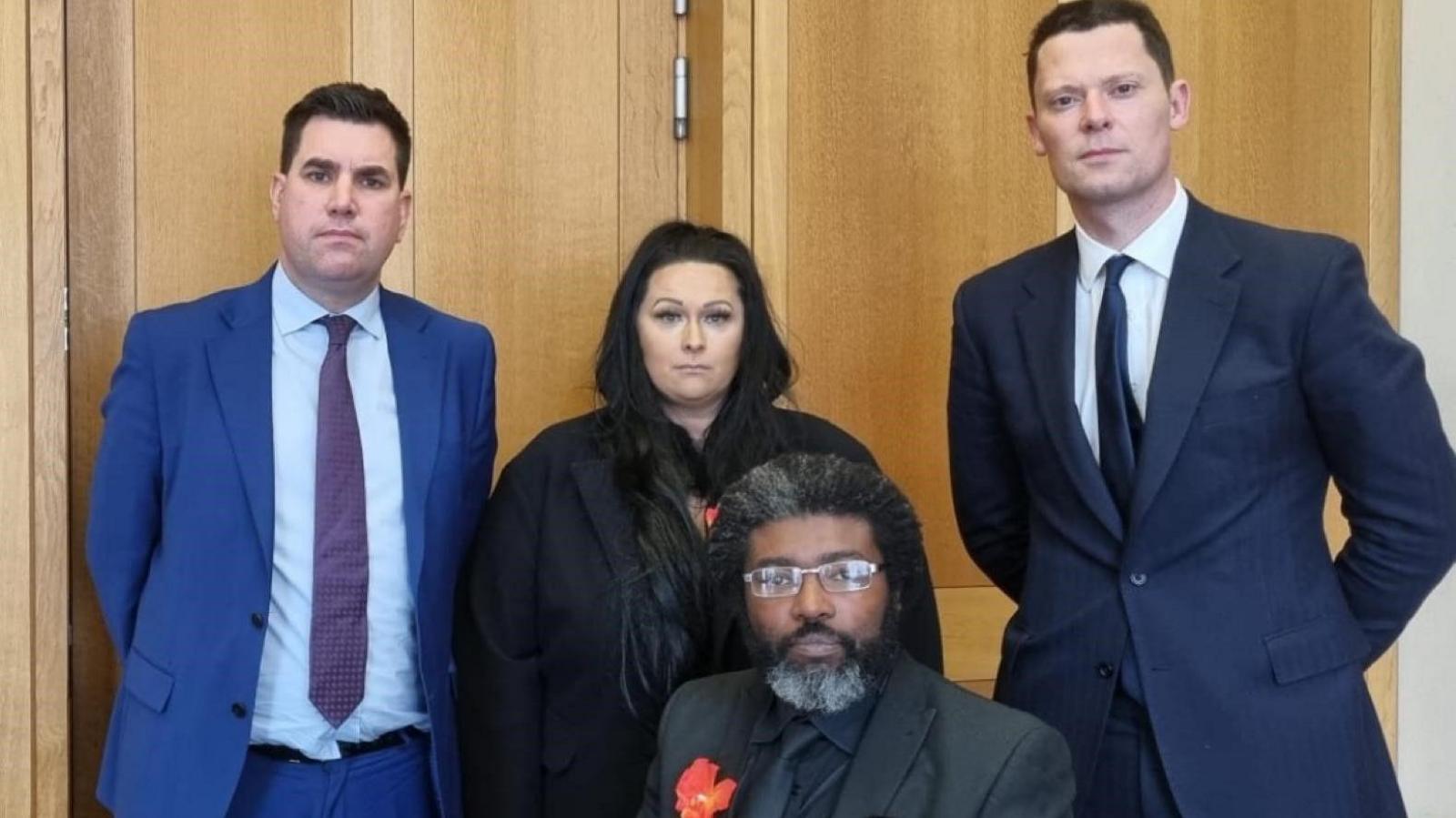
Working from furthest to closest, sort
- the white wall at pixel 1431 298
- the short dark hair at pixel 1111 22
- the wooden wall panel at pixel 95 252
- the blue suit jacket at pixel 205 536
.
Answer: the white wall at pixel 1431 298
the wooden wall panel at pixel 95 252
the blue suit jacket at pixel 205 536
the short dark hair at pixel 1111 22

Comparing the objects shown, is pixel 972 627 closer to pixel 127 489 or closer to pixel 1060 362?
pixel 1060 362

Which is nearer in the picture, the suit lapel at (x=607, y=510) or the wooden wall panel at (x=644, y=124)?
the suit lapel at (x=607, y=510)

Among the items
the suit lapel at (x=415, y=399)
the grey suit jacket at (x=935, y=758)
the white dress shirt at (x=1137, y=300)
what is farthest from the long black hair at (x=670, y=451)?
the white dress shirt at (x=1137, y=300)

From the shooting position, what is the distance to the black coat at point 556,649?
2668 mm

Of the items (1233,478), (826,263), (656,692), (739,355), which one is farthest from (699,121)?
(1233,478)

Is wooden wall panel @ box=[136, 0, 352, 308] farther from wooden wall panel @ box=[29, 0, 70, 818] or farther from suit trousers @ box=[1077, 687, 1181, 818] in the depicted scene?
suit trousers @ box=[1077, 687, 1181, 818]

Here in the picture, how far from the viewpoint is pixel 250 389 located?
2.64 m

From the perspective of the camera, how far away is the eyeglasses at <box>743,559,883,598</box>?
2223 millimetres

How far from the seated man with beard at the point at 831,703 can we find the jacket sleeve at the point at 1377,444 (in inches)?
22.0

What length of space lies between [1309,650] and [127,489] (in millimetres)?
1735

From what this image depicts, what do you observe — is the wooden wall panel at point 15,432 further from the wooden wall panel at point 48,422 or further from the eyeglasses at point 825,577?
the eyeglasses at point 825,577

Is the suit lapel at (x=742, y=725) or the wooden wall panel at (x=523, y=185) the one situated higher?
the wooden wall panel at (x=523, y=185)

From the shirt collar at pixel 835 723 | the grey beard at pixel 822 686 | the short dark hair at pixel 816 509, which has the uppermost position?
the short dark hair at pixel 816 509

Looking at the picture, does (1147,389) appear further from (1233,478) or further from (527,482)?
(527,482)
